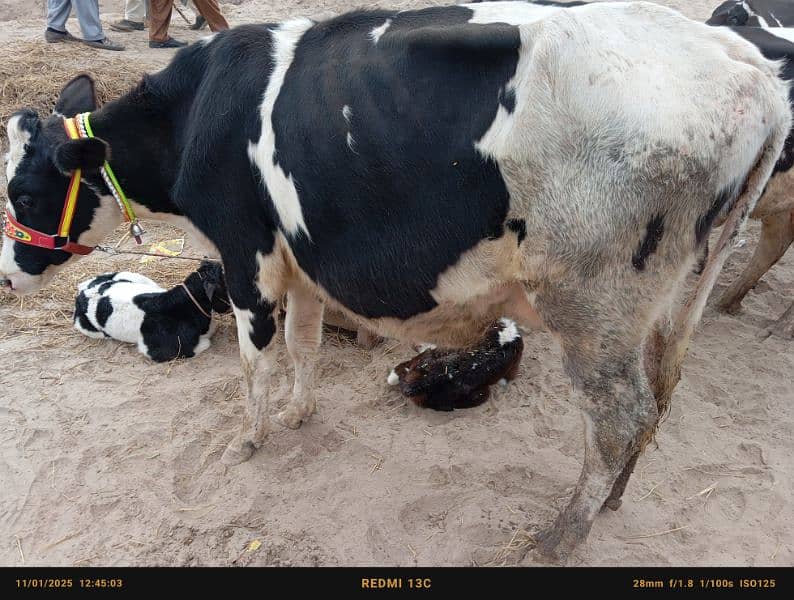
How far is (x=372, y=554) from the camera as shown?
344 centimetres

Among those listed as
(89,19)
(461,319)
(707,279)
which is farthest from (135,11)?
(707,279)

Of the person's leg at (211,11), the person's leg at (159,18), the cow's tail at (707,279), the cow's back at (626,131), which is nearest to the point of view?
the cow's back at (626,131)

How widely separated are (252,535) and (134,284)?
108 inches

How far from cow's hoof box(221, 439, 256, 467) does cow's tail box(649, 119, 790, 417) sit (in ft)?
7.83

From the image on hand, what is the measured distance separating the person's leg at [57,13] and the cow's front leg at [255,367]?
22.0ft

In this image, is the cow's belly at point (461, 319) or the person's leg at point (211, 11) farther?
the person's leg at point (211, 11)

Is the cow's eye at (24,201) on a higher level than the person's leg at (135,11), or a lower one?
higher

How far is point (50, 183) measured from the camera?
363 centimetres

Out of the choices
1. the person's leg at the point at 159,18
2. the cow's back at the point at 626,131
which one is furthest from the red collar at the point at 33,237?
the person's leg at the point at 159,18

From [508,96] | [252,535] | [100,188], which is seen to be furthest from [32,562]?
[508,96]

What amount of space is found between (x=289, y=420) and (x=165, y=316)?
4.73 feet

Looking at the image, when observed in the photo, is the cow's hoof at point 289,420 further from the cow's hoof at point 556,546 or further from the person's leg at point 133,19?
the person's leg at point 133,19

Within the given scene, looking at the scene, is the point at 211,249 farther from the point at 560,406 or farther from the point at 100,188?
the point at 560,406

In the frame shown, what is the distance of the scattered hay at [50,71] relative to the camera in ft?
22.5
